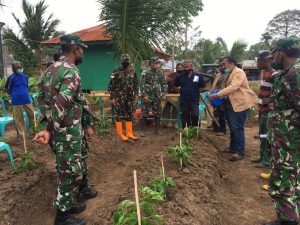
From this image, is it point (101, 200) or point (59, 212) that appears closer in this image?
point (59, 212)

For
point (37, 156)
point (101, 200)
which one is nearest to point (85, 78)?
point (37, 156)

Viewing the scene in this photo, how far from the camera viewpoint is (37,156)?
539cm

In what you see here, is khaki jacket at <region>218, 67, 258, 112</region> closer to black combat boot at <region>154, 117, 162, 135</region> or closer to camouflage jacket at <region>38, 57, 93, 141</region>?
black combat boot at <region>154, 117, 162, 135</region>

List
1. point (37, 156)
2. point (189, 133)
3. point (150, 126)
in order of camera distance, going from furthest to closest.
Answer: point (150, 126) < point (189, 133) < point (37, 156)

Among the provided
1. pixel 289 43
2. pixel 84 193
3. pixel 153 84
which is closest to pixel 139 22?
pixel 153 84

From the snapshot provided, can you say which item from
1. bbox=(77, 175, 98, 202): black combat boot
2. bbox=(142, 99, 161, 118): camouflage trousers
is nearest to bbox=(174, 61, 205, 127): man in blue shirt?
bbox=(142, 99, 161, 118): camouflage trousers

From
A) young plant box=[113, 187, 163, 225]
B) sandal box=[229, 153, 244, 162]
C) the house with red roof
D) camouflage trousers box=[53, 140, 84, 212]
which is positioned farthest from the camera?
the house with red roof

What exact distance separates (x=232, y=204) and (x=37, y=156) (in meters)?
3.37

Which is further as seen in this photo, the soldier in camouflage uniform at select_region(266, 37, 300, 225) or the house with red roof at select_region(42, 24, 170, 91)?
the house with red roof at select_region(42, 24, 170, 91)

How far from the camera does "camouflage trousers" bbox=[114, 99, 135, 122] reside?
6852 millimetres

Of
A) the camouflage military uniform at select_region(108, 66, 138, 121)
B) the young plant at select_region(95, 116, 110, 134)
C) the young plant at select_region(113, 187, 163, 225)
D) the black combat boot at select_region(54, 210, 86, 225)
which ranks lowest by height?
the black combat boot at select_region(54, 210, 86, 225)

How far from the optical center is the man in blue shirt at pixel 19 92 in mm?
7074

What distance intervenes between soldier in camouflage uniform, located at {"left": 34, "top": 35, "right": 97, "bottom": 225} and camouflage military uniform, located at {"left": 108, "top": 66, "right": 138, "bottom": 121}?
11.1 feet

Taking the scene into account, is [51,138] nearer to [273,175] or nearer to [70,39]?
[70,39]
